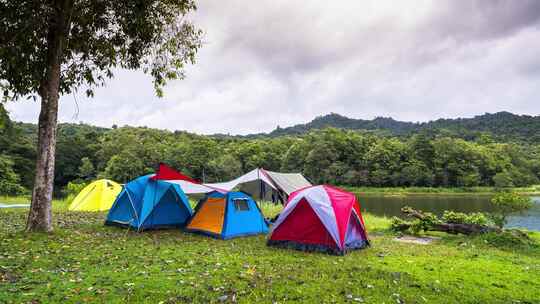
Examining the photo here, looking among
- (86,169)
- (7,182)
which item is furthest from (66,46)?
(86,169)

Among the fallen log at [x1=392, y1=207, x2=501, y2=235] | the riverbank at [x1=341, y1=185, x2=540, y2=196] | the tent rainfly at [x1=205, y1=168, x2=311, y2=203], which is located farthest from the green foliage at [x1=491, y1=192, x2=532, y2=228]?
the riverbank at [x1=341, y1=185, x2=540, y2=196]

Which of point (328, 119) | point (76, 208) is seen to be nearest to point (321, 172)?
point (76, 208)

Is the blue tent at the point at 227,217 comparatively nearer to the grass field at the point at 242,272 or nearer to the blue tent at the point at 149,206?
the grass field at the point at 242,272

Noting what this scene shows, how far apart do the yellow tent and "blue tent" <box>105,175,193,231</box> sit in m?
5.43

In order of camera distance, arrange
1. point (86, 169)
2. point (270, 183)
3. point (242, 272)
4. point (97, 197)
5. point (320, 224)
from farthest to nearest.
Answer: point (86, 169) < point (97, 197) < point (270, 183) < point (320, 224) < point (242, 272)

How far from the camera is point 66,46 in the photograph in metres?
10.2

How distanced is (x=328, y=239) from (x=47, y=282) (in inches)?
223

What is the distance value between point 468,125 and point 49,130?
128 metres

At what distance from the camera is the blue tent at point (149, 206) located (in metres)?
11.2

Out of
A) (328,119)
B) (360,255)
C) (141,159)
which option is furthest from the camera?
(328,119)

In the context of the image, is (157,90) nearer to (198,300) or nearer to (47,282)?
(47,282)

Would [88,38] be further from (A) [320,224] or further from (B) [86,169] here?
(B) [86,169]

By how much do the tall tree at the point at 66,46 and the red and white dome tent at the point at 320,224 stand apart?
5.90 m

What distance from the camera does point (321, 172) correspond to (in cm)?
7369
